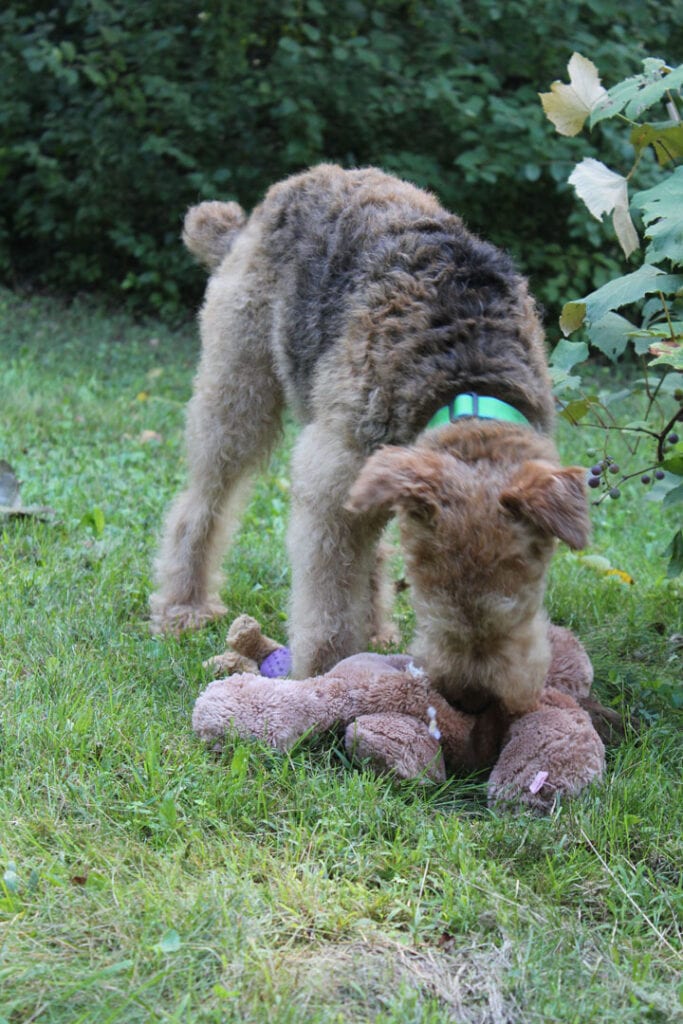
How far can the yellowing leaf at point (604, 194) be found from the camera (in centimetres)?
281

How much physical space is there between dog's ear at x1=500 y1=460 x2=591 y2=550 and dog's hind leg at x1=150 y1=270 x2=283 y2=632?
4.85 feet

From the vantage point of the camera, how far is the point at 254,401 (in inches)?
155

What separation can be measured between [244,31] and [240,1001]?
26.9 feet

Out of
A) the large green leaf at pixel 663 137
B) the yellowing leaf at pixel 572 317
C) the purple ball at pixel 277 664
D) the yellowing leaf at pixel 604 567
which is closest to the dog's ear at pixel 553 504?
the yellowing leaf at pixel 572 317

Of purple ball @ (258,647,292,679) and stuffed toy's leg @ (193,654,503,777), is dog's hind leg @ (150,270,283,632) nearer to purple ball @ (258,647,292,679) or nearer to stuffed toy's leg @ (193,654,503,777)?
purple ball @ (258,647,292,679)

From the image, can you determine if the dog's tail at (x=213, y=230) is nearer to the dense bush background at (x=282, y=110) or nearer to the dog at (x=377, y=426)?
the dog at (x=377, y=426)

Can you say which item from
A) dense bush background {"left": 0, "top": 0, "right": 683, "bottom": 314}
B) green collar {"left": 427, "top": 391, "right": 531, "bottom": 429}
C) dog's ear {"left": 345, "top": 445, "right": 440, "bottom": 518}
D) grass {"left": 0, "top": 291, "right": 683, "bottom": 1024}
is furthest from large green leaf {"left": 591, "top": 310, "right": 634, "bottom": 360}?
dense bush background {"left": 0, "top": 0, "right": 683, "bottom": 314}

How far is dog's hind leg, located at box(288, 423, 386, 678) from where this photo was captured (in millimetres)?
3225

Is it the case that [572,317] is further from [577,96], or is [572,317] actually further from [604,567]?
[604,567]

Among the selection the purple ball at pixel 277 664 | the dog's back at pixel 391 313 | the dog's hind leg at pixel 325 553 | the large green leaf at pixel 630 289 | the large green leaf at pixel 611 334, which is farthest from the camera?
the purple ball at pixel 277 664

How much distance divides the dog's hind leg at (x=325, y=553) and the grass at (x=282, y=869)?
36 centimetres

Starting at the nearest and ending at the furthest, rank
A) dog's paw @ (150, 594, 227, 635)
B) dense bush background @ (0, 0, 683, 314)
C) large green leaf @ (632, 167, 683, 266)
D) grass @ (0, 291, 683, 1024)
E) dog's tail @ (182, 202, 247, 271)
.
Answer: grass @ (0, 291, 683, 1024), large green leaf @ (632, 167, 683, 266), dog's paw @ (150, 594, 227, 635), dog's tail @ (182, 202, 247, 271), dense bush background @ (0, 0, 683, 314)

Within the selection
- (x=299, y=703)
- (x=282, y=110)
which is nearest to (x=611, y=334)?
(x=299, y=703)

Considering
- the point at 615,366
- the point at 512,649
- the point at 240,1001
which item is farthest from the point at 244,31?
the point at 240,1001
